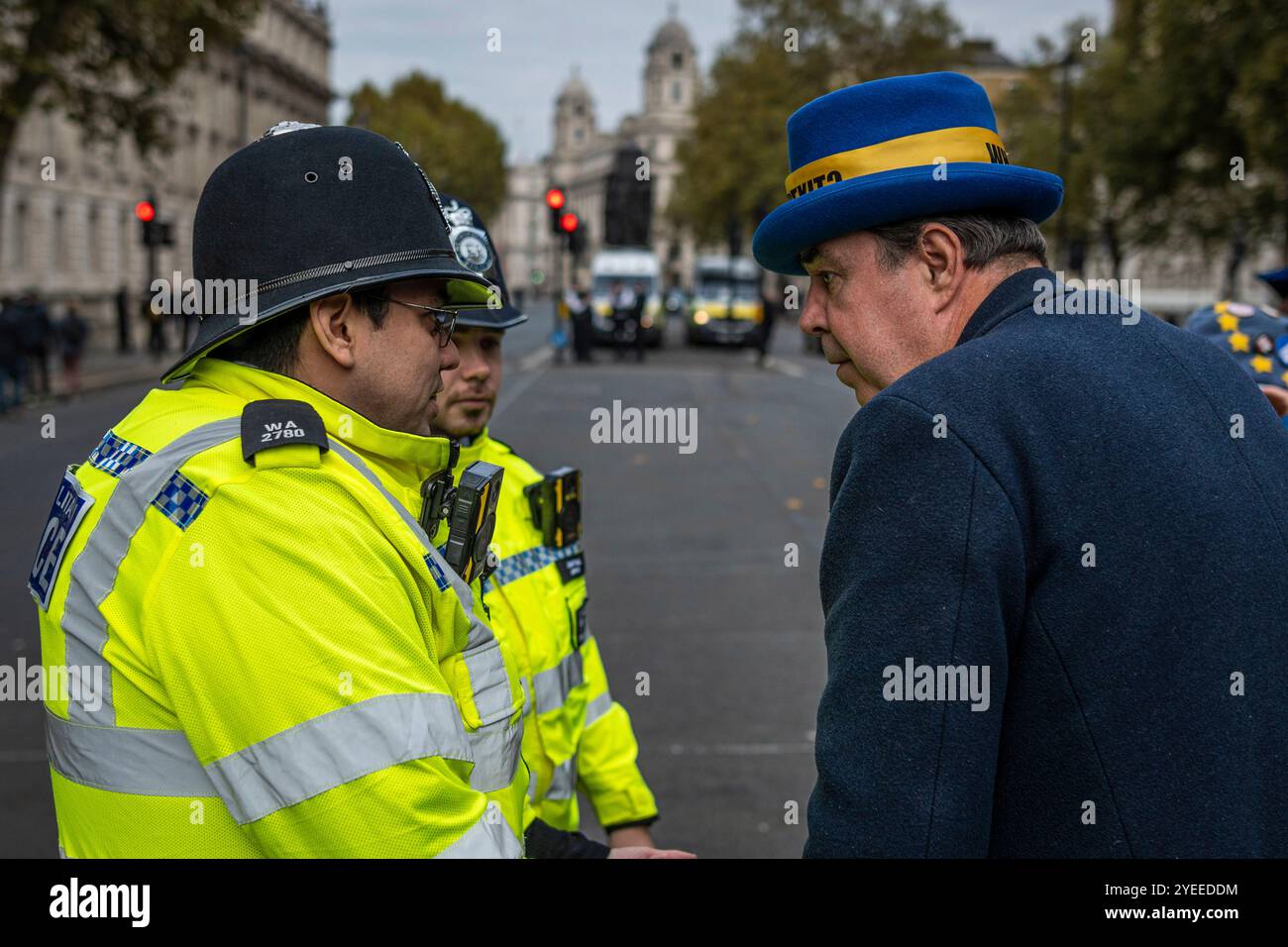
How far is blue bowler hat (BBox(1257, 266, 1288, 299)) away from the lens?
15.2 feet

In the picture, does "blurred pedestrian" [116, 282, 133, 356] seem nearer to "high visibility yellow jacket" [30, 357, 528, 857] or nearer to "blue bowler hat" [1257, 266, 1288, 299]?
"blue bowler hat" [1257, 266, 1288, 299]

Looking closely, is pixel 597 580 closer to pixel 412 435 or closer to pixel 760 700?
pixel 760 700

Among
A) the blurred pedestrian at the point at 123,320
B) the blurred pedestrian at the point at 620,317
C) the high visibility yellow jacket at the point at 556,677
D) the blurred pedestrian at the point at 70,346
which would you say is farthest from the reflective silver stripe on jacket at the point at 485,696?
the blurred pedestrian at the point at 123,320

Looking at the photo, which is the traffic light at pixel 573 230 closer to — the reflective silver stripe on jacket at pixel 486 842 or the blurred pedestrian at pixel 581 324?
the blurred pedestrian at pixel 581 324

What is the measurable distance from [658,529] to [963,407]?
9.44 metres

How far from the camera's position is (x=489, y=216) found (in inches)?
3912

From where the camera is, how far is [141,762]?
5.00ft

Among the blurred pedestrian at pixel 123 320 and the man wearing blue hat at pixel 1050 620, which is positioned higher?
the blurred pedestrian at pixel 123 320

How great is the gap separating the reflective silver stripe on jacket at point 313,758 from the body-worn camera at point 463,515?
1.36ft

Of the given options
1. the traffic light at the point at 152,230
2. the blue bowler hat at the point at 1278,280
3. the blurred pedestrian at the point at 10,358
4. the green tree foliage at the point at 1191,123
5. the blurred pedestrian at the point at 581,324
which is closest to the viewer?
the blue bowler hat at the point at 1278,280

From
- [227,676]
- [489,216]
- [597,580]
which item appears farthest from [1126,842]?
[489,216]

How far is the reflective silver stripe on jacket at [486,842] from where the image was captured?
4.88 ft

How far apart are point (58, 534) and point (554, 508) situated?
132 centimetres

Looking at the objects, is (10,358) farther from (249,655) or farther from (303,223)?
(249,655)
